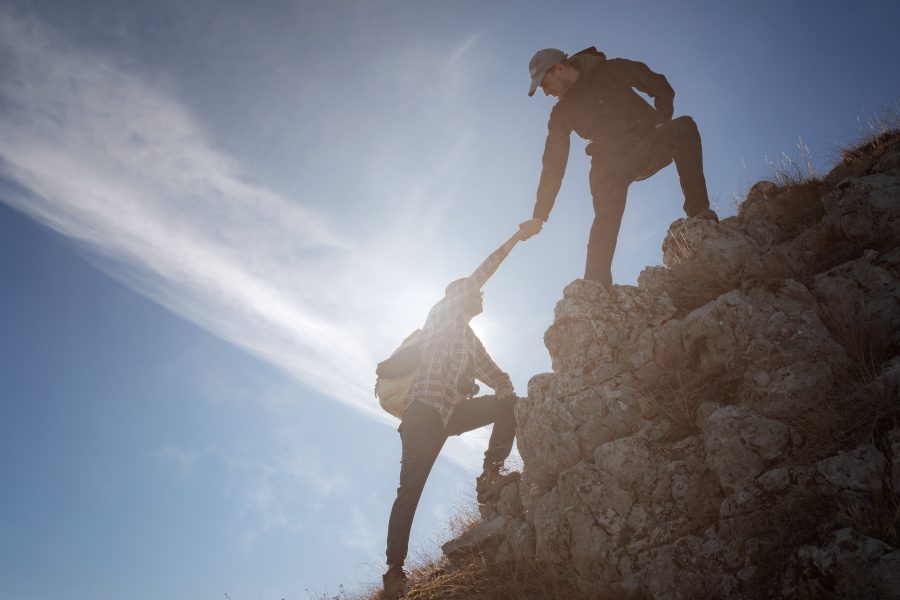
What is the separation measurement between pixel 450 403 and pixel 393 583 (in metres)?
2.07

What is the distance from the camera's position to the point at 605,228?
6129mm

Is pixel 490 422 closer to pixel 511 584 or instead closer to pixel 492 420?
pixel 492 420

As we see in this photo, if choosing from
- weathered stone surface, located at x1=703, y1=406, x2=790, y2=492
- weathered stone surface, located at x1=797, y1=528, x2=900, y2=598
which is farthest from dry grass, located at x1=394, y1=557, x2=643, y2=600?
weathered stone surface, located at x1=797, y1=528, x2=900, y2=598

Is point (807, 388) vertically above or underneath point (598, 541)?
above

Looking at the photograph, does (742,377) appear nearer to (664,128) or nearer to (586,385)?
(586,385)

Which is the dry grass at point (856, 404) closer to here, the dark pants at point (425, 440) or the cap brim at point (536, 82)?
the dark pants at point (425, 440)

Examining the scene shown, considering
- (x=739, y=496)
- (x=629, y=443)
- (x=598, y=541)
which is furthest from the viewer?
(x=629, y=443)

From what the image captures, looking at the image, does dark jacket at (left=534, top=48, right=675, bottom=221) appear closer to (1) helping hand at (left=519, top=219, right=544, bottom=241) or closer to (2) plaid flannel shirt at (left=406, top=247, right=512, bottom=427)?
(1) helping hand at (left=519, top=219, right=544, bottom=241)

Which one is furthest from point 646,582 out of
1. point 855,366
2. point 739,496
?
point 855,366

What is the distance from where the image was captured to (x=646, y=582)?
3.35 metres

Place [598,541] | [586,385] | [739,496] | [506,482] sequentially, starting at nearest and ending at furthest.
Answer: [739,496] < [598,541] < [586,385] < [506,482]

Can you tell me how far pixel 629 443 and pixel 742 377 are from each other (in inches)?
41.8

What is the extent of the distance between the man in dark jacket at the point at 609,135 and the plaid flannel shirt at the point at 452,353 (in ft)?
3.80

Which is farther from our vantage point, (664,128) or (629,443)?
(664,128)
